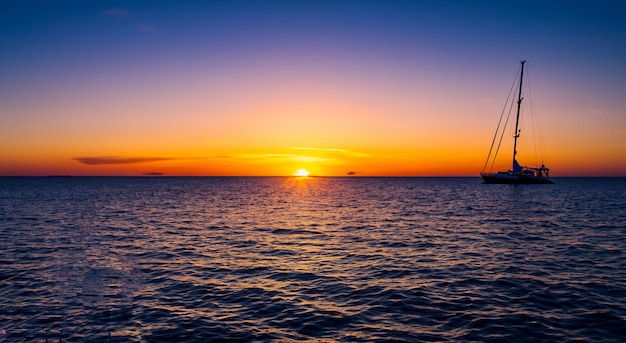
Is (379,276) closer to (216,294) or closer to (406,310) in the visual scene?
(406,310)

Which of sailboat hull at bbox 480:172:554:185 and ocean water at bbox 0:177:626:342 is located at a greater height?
sailboat hull at bbox 480:172:554:185

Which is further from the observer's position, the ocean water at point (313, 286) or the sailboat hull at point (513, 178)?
the sailboat hull at point (513, 178)

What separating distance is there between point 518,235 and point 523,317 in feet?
76.9

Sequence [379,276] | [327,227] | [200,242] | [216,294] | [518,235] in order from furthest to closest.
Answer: [327,227], [518,235], [200,242], [379,276], [216,294]

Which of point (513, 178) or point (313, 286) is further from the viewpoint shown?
point (513, 178)

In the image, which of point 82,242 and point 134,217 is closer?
point 82,242

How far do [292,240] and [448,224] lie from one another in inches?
766

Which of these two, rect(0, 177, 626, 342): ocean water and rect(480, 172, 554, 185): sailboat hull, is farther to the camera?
rect(480, 172, 554, 185): sailboat hull

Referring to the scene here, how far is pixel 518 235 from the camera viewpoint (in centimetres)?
3647

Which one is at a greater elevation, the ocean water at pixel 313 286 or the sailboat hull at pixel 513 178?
the sailboat hull at pixel 513 178

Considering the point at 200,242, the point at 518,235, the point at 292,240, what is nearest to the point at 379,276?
the point at 292,240

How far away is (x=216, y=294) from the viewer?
18.4 m

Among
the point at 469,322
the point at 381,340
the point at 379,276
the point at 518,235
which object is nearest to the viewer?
the point at 381,340

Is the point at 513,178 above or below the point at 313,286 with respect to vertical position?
above
